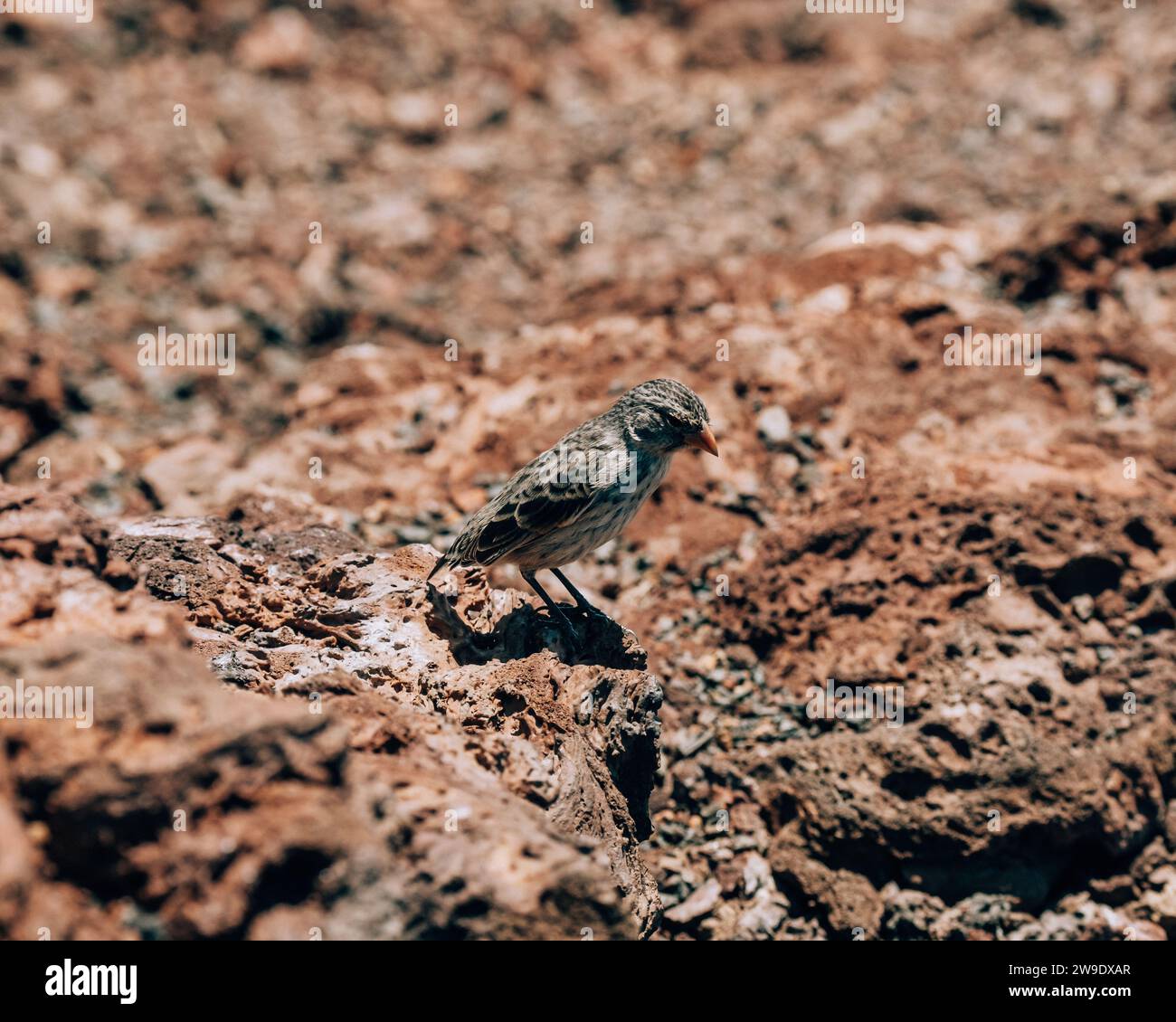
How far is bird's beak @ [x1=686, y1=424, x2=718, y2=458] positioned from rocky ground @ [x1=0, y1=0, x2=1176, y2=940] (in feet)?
4.89

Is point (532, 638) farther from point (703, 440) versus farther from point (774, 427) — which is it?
point (774, 427)

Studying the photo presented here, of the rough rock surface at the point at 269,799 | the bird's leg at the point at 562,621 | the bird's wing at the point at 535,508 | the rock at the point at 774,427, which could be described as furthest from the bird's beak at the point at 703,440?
the rock at the point at 774,427

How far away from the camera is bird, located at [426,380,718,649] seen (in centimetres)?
796

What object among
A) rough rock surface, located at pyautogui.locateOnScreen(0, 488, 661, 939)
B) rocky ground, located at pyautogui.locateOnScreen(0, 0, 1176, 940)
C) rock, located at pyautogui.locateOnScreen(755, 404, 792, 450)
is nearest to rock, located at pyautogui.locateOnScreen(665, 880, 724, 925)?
rocky ground, located at pyautogui.locateOnScreen(0, 0, 1176, 940)

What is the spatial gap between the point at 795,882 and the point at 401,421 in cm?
648

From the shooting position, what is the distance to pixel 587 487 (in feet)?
26.0

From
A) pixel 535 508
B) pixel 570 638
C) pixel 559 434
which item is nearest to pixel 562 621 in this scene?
pixel 570 638

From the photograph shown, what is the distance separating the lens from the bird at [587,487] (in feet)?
26.1

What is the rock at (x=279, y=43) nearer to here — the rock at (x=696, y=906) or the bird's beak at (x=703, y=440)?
the bird's beak at (x=703, y=440)

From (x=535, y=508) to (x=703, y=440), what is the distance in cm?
124

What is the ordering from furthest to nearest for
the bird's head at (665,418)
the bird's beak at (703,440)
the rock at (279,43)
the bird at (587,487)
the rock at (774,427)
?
1. the rock at (279,43)
2. the rock at (774,427)
3. the bird's beak at (703,440)
4. the bird's head at (665,418)
5. the bird at (587,487)

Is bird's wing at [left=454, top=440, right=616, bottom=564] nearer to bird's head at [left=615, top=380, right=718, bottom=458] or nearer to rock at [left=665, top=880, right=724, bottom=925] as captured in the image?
bird's head at [left=615, top=380, right=718, bottom=458]

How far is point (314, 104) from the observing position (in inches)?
786

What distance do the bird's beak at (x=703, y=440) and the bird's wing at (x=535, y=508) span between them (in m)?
0.64
